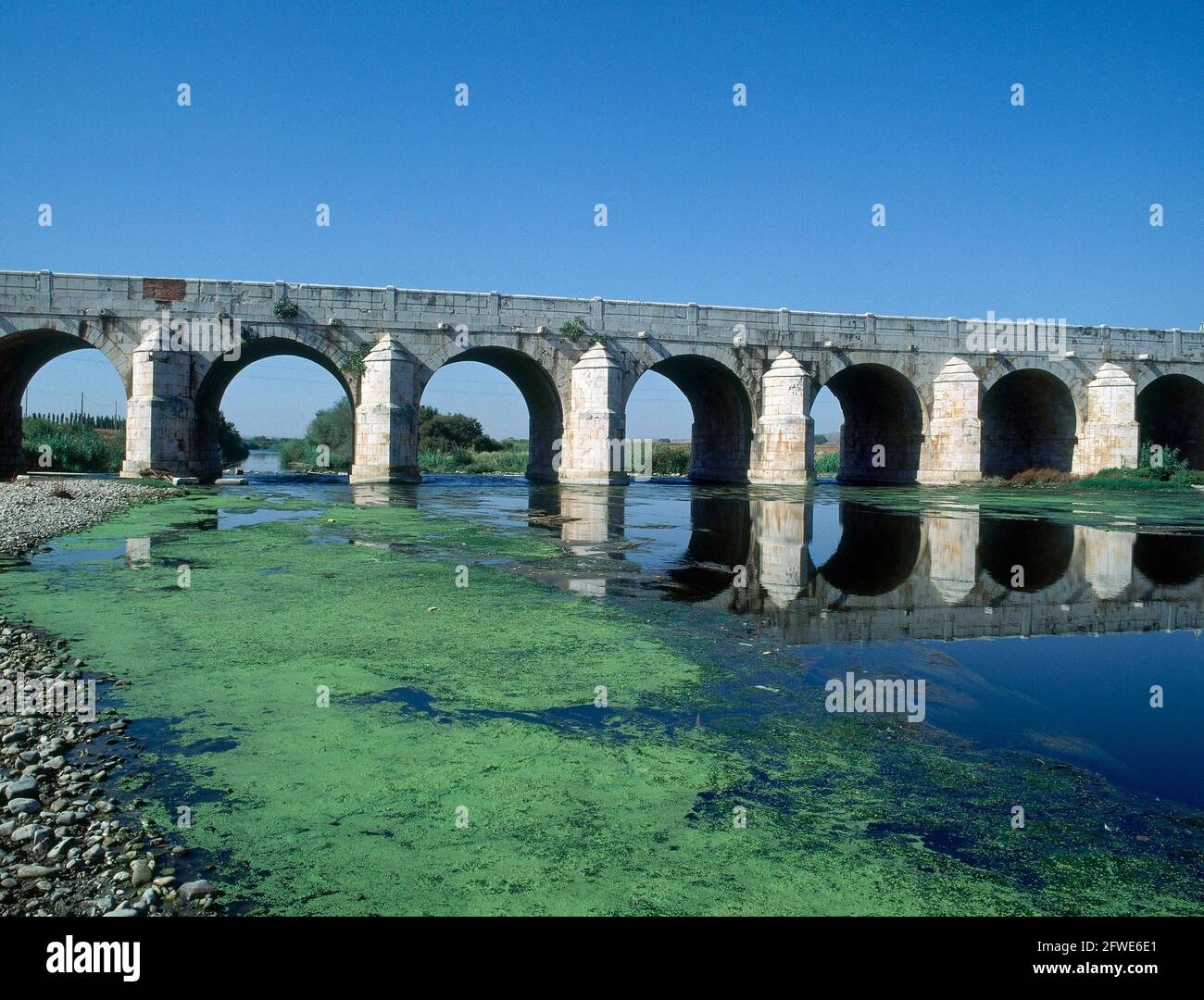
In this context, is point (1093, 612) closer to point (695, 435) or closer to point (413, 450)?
point (413, 450)

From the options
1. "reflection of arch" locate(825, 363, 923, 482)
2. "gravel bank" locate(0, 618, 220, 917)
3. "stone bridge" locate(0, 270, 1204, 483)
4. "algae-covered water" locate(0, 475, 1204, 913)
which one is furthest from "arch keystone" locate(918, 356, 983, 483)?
"gravel bank" locate(0, 618, 220, 917)

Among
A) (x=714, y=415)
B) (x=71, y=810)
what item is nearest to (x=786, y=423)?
(x=714, y=415)

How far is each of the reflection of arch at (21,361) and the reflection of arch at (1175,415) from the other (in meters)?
47.7

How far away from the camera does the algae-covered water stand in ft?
11.2

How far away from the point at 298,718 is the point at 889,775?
3.53 m

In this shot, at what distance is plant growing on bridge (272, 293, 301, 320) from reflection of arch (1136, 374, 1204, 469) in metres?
41.0

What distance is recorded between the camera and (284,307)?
103 feet

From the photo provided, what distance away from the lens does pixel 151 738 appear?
4.81 metres

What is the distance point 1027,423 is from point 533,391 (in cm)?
2587

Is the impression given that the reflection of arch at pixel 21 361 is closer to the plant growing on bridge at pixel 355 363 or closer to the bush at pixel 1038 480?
the plant growing on bridge at pixel 355 363

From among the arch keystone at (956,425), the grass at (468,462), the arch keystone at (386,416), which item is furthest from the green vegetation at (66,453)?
the arch keystone at (956,425)

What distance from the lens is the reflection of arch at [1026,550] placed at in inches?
440

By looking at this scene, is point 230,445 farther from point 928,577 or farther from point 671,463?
point 928,577
